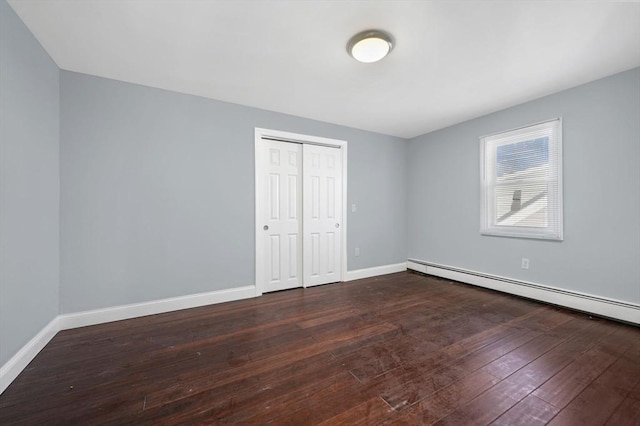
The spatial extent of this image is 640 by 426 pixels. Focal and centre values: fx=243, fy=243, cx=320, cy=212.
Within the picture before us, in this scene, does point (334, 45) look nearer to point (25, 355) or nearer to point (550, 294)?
point (25, 355)

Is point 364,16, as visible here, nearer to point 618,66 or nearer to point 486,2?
point 486,2

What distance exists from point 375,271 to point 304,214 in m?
1.73

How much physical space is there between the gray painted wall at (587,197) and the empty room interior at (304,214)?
0.02 meters

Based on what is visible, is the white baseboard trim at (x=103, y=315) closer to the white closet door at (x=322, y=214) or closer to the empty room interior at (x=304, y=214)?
the empty room interior at (x=304, y=214)

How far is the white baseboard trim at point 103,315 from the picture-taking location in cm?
167

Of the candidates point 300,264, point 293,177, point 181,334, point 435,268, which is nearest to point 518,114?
point 435,268

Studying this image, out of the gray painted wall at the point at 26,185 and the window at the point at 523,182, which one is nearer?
the gray painted wall at the point at 26,185

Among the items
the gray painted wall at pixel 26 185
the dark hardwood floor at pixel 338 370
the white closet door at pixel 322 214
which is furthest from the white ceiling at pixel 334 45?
the dark hardwood floor at pixel 338 370

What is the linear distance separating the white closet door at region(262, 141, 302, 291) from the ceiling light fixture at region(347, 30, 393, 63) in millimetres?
1755

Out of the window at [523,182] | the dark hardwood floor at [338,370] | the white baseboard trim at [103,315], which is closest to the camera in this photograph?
the dark hardwood floor at [338,370]

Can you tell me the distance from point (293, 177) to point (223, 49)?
71.7 inches

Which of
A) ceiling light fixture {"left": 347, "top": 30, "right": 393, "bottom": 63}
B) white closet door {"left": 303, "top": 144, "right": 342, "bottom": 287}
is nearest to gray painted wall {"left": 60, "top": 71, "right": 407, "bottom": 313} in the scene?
white closet door {"left": 303, "top": 144, "right": 342, "bottom": 287}

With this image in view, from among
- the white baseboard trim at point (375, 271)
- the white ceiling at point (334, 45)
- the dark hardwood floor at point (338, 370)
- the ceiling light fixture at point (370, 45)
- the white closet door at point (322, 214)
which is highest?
the white ceiling at point (334, 45)

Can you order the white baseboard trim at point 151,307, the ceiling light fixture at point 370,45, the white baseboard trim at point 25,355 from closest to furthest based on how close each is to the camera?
the white baseboard trim at point 25,355 → the ceiling light fixture at point 370,45 → the white baseboard trim at point 151,307
